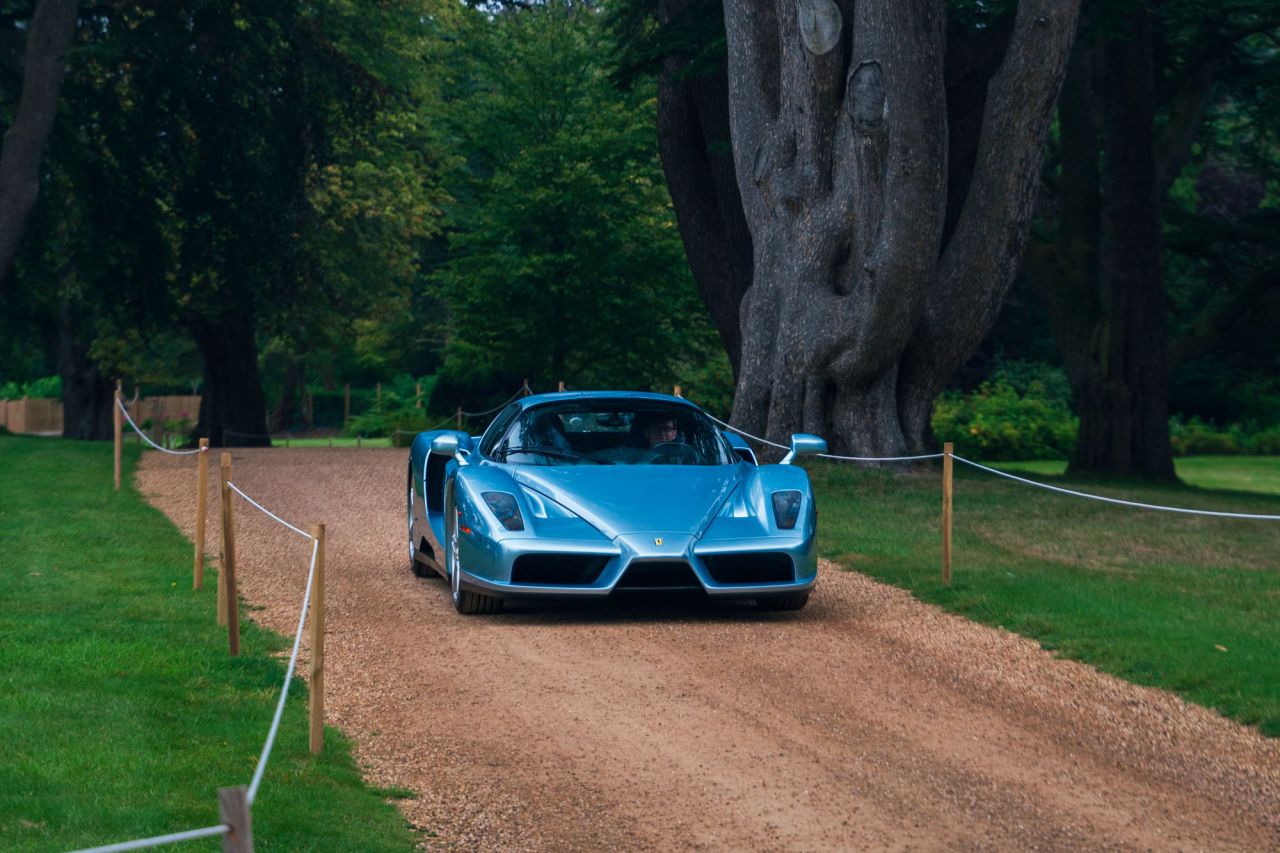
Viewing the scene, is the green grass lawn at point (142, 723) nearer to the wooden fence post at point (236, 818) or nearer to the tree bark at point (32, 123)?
the wooden fence post at point (236, 818)

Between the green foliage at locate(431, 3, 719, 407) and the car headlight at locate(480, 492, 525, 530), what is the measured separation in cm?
2182

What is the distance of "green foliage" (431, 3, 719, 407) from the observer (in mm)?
32688

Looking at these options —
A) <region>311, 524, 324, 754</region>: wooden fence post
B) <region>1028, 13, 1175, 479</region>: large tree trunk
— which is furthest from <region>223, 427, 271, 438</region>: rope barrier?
<region>311, 524, 324, 754</region>: wooden fence post

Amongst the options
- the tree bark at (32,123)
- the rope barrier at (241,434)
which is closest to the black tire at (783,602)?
the tree bark at (32,123)

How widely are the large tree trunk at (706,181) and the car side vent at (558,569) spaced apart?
1490 cm

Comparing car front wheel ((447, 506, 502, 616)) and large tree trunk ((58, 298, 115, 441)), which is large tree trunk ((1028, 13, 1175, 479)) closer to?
car front wheel ((447, 506, 502, 616))

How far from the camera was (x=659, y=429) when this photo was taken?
1166cm

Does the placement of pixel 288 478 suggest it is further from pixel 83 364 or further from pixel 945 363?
pixel 83 364

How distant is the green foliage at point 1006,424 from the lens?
125 feet

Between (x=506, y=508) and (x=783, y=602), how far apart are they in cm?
203

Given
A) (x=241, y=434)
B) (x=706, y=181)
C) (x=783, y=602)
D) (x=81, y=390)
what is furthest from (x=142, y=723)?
(x=81, y=390)

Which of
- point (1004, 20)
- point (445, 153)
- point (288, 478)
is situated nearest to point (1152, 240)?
point (1004, 20)

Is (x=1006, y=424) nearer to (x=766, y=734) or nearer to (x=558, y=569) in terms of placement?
(x=558, y=569)

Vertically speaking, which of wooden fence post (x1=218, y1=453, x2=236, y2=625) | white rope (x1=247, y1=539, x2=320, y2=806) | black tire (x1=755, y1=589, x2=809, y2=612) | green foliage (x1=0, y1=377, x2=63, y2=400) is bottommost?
black tire (x1=755, y1=589, x2=809, y2=612)
